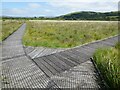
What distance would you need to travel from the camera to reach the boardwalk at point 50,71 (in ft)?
19.3

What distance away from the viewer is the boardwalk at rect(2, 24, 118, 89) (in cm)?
588

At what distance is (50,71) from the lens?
695 cm

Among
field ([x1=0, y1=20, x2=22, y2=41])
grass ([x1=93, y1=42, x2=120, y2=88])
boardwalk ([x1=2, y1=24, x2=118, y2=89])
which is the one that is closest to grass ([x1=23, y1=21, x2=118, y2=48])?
field ([x1=0, y1=20, x2=22, y2=41])

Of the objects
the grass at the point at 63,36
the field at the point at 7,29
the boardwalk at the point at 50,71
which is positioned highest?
the field at the point at 7,29

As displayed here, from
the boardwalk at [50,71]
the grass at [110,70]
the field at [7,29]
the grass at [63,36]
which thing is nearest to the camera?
the grass at [110,70]

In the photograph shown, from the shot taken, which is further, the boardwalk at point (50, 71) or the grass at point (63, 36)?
the grass at point (63, 36)

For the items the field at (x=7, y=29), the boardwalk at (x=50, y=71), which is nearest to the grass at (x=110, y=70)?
the boardwalk at (x=50, y=71)

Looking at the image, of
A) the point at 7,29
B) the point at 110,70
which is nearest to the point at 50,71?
the point at 110,70

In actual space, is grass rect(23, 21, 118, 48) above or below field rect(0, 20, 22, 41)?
below

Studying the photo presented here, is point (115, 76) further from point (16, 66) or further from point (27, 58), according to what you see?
point (27, 58)

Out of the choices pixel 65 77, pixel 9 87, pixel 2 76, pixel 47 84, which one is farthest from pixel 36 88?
pixel 2 76

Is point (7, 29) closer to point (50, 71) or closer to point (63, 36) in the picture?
point (63, 36)

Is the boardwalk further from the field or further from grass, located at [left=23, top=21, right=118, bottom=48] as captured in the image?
the field

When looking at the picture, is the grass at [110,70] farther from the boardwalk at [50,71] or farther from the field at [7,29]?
the field at [7,29]
